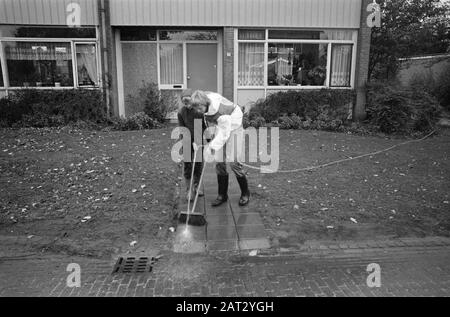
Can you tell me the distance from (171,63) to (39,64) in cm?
437

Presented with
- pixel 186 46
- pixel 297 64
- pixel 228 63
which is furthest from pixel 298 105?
pixel 186 46

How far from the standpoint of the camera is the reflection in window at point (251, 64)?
43.5 feet

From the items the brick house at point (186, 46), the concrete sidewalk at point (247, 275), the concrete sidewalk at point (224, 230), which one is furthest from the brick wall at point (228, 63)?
the concrete sidewalk at point (247, 275)

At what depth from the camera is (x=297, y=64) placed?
1350 centimetres

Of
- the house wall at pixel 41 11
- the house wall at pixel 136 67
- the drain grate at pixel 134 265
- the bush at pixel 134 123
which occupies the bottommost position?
the drain grate at pixel 134 265

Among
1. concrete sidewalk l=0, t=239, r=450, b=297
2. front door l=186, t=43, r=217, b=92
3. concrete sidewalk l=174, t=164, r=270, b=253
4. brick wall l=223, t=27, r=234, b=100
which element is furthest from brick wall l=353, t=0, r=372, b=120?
concrete sidewalk l=0, t=239, r=450, b=297

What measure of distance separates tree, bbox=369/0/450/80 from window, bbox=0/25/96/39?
10.6m

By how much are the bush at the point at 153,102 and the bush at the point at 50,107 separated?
4.27ft

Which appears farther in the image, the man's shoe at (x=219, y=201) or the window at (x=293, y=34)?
the window at (x=293, y=34)

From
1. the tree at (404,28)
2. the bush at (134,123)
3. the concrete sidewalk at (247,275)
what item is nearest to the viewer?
the concrete sidewalk at (247,275)

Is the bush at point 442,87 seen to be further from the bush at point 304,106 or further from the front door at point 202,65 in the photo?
the front door at point 202,65

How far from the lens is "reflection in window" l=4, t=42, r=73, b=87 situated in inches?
497

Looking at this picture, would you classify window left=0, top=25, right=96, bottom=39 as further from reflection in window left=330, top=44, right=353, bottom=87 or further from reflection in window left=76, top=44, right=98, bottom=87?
reflection in window left=330, top=44, right=353, bottom=87

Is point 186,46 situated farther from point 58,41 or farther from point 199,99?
point 199,99
